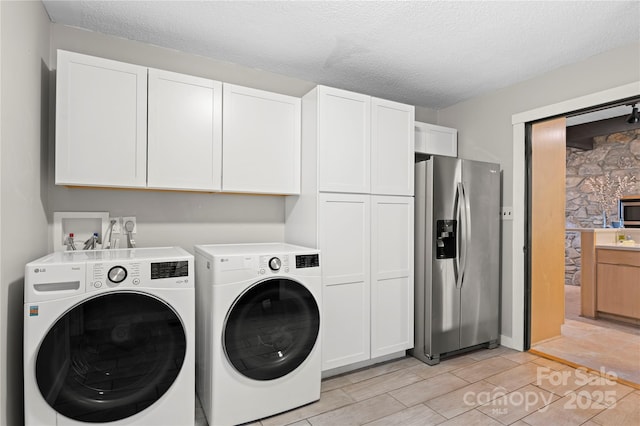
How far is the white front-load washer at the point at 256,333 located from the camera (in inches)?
75.7

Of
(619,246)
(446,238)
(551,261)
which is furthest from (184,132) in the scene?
(619,246)

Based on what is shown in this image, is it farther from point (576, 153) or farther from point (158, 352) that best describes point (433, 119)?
point (158, 352)

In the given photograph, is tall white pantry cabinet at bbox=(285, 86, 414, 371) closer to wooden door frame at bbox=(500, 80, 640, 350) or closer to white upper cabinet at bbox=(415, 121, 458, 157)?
white upper cabinet at bbox=(415, 121, 458, 157)

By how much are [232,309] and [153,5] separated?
1817 millimetres

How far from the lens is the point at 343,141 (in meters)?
2.58

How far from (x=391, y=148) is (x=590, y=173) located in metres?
2.06

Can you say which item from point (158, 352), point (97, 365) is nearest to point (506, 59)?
point (158, 352)

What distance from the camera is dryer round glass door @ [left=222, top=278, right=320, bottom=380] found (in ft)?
6.40

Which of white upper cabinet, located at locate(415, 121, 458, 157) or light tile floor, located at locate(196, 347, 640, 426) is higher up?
white upper cabinet, located at locate(415, 121, 458, 157)

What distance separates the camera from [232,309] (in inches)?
76.4

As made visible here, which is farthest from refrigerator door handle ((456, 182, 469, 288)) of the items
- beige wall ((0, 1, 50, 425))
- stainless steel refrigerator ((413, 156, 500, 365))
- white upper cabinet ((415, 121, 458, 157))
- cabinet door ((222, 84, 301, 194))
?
beige wall ((0, 1, 50, 425))

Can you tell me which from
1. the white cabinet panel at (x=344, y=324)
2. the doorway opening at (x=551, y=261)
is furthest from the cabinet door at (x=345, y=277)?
the doorway opening at (x=551, y=261)

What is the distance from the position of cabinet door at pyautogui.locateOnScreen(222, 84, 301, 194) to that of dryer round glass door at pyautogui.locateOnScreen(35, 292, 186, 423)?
991 millimetres

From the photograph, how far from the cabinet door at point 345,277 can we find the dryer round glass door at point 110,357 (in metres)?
1.06
